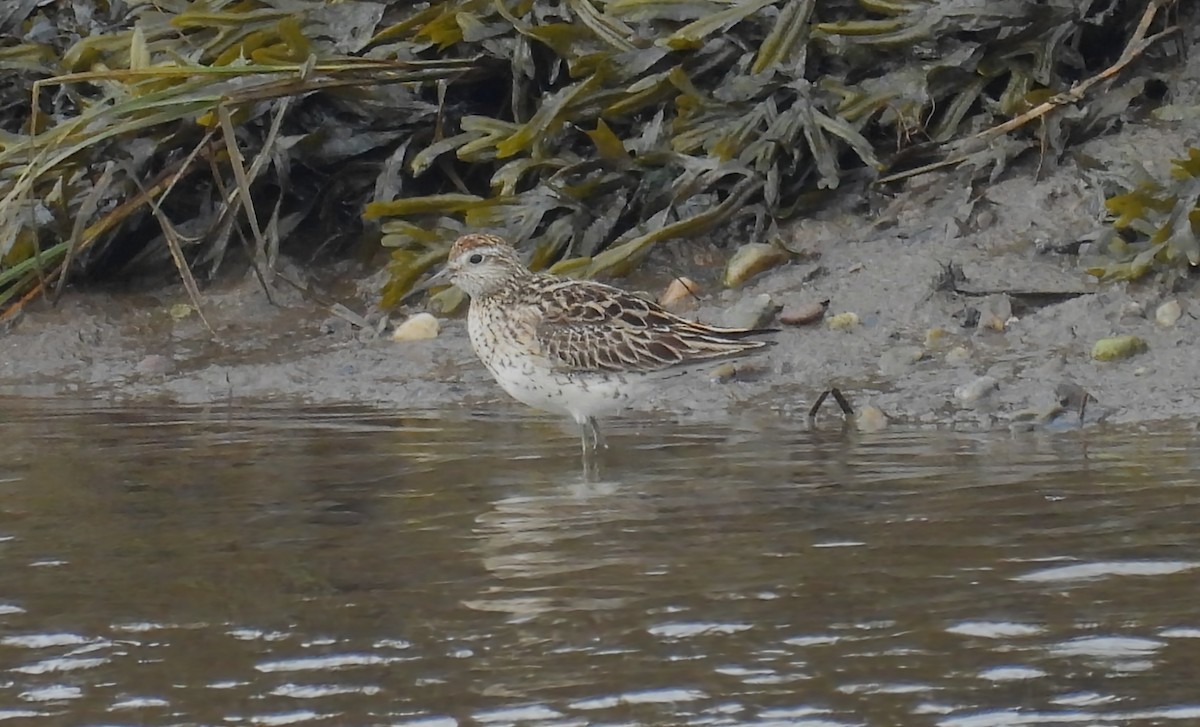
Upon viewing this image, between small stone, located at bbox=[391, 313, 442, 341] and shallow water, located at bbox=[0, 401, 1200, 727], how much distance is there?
183cm

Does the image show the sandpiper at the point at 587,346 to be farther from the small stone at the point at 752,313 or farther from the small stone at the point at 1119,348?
the small stone at the point at 1119,348

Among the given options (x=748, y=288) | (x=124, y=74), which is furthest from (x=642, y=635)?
(x=124, y=74)

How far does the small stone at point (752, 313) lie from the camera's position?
280 inches

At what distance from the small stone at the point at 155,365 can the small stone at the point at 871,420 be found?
10.4 ft

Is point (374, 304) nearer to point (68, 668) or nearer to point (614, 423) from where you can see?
point (614, 423)

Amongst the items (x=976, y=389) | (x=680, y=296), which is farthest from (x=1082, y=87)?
(x=976, y=389)

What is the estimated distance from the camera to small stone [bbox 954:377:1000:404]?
612 centimetres

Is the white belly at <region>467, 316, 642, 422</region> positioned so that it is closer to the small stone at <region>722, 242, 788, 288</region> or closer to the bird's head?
the bird's head

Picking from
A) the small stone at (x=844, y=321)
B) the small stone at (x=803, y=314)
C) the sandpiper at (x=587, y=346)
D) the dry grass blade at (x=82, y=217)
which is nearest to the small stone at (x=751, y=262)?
the small stone at (x=803, y=314)

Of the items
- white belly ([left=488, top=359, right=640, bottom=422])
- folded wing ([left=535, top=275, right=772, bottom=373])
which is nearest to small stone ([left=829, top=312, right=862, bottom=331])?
folded wing ([left=535, top=275, right=772, bottom=373])

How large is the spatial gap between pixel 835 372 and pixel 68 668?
3.69m

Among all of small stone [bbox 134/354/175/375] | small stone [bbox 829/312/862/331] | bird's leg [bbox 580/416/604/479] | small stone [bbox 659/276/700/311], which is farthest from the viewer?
small stone [bbox 134/354/175/375]

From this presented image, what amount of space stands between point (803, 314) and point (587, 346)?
1.25m

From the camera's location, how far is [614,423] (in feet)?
21.2
